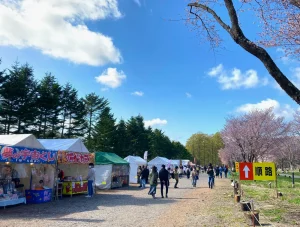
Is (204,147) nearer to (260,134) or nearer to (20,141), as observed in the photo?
(260,134)

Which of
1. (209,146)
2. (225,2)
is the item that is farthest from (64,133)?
(209,146)

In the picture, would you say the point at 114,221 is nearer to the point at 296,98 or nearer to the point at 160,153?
the point at 296,98

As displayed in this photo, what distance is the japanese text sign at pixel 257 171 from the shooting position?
34.3ft

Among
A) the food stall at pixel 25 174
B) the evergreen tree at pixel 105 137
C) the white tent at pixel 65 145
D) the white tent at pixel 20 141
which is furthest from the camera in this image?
the evergreen tree at pixel 105 137

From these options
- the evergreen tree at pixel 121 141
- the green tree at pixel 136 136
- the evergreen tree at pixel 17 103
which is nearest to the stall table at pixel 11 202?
the evergreen tree at pixel 17 103

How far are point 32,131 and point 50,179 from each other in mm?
22324

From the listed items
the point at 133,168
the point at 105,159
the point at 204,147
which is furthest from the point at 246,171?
the point at 204,147

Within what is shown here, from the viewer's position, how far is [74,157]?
15508 mm

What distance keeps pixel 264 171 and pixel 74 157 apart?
32.2 ft

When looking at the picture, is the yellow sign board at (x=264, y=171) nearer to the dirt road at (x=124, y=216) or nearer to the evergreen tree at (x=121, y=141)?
the dirt road at (x=124, y=216)

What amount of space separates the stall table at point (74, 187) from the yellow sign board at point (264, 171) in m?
9.68

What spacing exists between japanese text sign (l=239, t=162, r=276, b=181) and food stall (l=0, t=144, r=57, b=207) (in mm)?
8576

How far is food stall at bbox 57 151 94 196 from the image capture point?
1477cm

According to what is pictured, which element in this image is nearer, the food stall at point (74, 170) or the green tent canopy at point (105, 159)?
the food stall at point (74, 170)
